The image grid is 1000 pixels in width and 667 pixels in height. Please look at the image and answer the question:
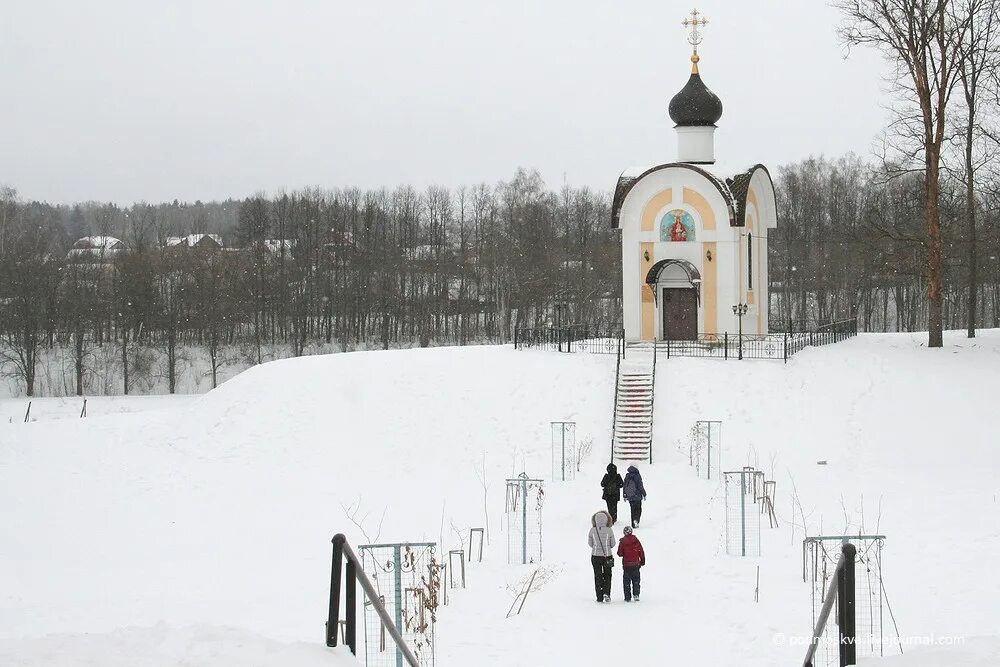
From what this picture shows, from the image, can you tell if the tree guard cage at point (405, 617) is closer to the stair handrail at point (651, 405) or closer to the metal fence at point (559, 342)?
the stair handrail at point (651, 405)

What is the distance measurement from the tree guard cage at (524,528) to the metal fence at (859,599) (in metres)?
3.79

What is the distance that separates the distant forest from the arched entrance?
1655 cm

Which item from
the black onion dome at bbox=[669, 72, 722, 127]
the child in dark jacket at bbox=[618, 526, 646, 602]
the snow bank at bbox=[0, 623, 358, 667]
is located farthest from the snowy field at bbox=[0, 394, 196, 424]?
the snow bank at bbox=[0, 623, 358, 667]

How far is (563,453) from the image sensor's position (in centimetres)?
2006

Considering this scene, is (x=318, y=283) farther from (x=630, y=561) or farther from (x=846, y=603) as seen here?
(x=846, y=603)

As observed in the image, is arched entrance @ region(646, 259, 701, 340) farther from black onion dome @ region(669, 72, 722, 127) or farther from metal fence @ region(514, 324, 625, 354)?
black onion dome @ region(669, 72, 722, 127)

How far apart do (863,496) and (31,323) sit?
39.5 meters

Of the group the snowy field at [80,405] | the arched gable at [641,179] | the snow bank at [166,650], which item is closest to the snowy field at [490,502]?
the snow bank at [166,650]

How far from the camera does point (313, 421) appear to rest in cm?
2398

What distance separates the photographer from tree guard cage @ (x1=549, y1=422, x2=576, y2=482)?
2055 cm

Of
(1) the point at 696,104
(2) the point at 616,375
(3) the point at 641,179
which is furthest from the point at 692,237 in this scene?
(2) the point at 616,375

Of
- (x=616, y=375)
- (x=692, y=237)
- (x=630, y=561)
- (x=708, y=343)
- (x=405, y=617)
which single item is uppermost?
(x=692, y=237)

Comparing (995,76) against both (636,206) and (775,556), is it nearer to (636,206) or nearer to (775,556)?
(636,206)

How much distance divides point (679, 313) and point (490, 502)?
1087cm
